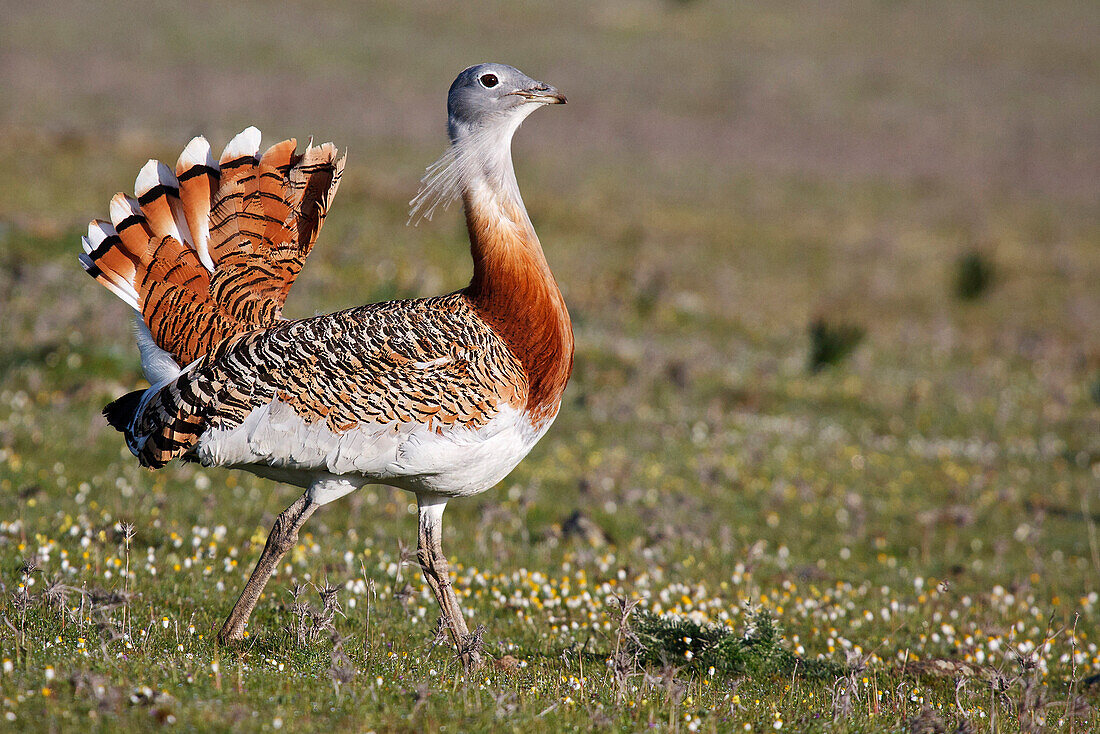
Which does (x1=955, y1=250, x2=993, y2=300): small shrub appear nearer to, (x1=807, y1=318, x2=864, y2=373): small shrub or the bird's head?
(x1=807, y1=318, x2=864, y2=373): small shrub

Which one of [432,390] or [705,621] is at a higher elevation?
[432,390]

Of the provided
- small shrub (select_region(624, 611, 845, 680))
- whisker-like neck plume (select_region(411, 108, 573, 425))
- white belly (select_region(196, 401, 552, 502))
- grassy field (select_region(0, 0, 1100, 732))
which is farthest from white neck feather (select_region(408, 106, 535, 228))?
small shrub (select_region(624, 611, 845, 680))

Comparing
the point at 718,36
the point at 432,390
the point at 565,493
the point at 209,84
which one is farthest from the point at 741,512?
the point at 718,36

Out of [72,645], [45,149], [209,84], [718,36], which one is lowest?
[72,645]

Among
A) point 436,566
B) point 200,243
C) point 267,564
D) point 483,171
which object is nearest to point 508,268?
point 483,171

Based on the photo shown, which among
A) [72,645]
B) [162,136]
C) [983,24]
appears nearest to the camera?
[72,645]

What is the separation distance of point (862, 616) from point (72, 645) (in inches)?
187

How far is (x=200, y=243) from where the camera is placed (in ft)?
17.9

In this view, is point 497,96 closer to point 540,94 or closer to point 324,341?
point 540,94

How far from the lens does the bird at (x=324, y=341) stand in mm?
4719

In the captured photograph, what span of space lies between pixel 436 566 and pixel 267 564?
0.87 metres

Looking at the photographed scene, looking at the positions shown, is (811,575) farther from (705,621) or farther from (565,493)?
(565,493)

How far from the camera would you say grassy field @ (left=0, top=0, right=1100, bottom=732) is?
4.25 meters

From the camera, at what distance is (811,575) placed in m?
7.22
